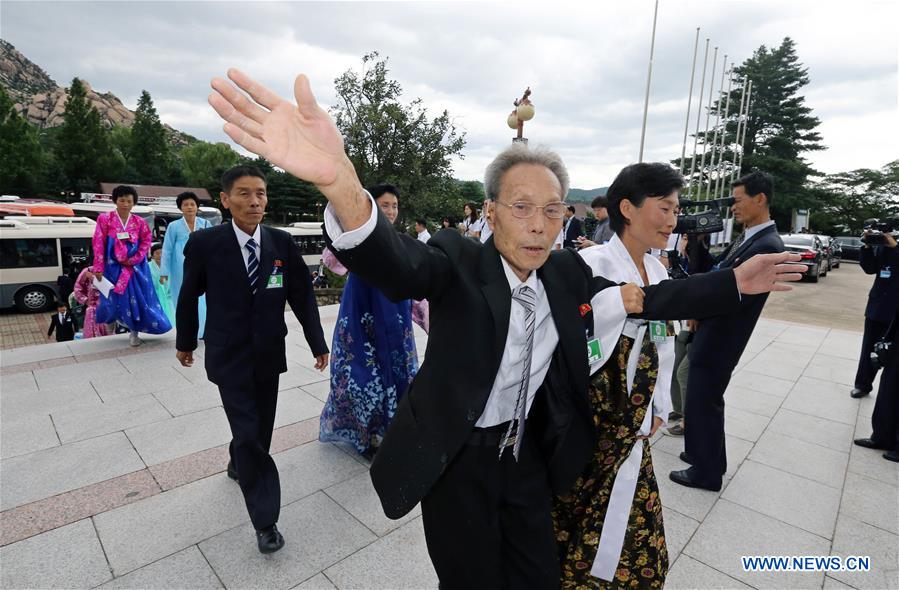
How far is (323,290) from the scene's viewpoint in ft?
Answer: 43.1

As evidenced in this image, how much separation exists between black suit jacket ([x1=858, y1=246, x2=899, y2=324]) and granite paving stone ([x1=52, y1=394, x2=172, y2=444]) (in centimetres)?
667

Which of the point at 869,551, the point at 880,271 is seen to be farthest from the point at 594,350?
the point at 880,271

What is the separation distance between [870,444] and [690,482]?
6.54 feet

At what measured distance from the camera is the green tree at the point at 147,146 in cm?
5094

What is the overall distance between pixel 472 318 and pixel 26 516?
301 centimetres

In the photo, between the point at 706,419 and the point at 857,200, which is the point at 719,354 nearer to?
the point at 706,419

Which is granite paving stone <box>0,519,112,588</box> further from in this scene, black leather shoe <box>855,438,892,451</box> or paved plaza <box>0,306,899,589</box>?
black leather shoe <box>855,438,892,451</box>

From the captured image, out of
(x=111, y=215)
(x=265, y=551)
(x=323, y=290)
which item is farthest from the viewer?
(x=323, y=290)

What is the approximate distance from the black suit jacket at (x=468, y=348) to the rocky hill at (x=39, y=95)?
4919 inches

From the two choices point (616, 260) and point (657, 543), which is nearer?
point (657, 543)

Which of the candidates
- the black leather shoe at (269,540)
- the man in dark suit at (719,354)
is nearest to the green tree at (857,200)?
the man in dark suit at (719,354)

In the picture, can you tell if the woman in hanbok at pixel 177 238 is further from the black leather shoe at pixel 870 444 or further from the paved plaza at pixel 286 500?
the black leather shoe at pixel 870 444

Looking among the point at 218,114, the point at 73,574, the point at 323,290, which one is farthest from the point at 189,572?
the point at 323,290

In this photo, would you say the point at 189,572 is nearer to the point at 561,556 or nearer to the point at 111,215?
the point at 561,556
